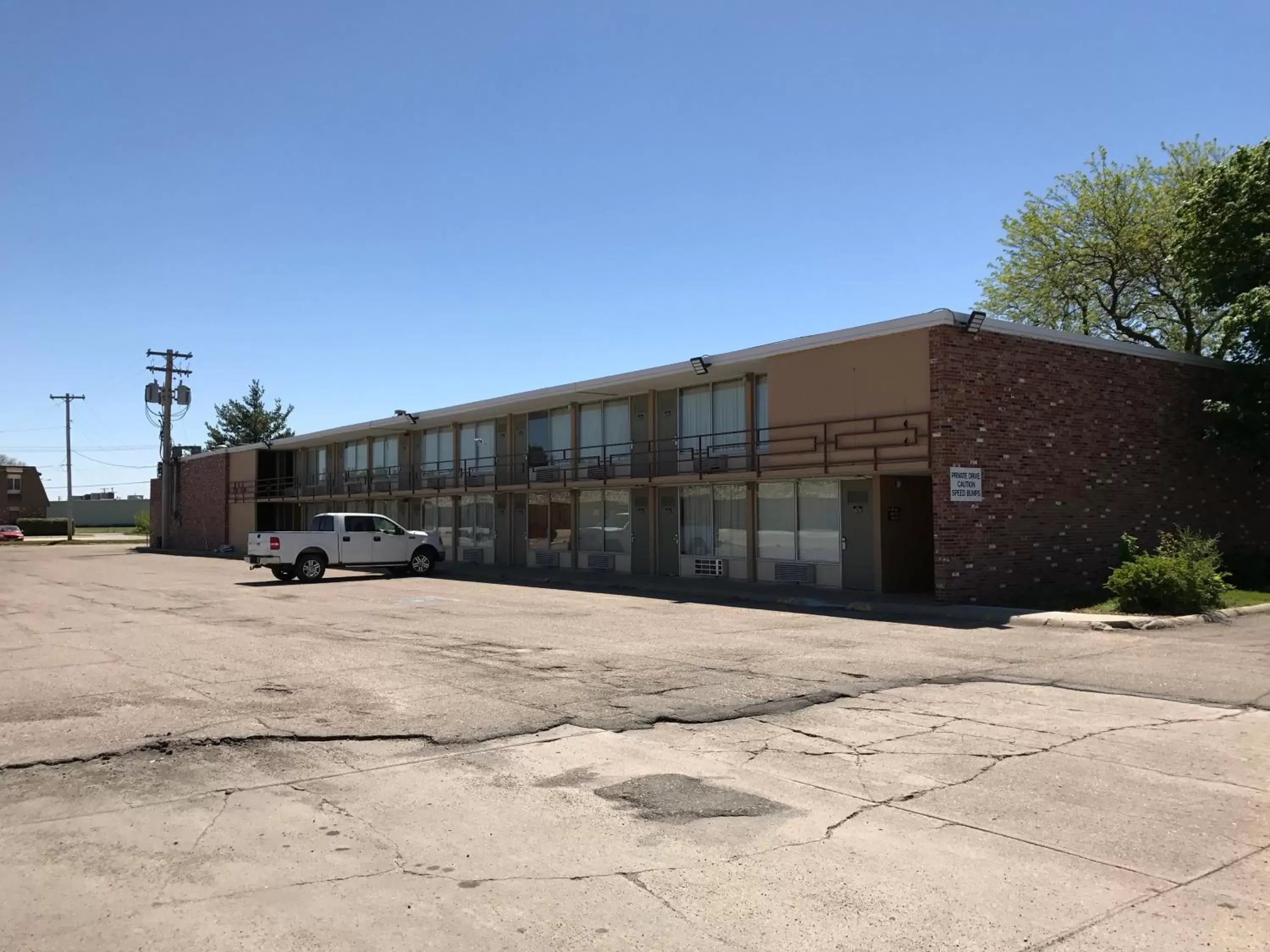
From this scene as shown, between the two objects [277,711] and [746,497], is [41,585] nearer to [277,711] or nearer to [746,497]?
[746,497]

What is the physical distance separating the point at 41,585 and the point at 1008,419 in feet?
81.8

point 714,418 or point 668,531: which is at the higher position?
point 714,418

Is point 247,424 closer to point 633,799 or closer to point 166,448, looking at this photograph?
point 166,448

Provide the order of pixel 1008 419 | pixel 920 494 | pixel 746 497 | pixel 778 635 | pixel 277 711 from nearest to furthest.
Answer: pixel 277 711, pixel 778 635, pixel 1008 419, pixel 920 494, pixel 746 497

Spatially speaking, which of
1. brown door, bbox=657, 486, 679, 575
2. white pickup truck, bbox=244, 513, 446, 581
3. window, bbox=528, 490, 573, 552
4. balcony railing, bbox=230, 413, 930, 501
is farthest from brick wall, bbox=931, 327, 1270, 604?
white pickup truck, bbox=244, 513, 446, 581

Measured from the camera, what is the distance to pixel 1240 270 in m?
23.1

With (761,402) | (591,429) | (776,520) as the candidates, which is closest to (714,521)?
(776,520)

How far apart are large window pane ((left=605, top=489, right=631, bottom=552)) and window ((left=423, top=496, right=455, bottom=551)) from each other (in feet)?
30.6

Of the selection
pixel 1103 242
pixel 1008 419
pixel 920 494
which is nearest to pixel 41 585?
pixel 920 494

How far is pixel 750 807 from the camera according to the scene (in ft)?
19.2

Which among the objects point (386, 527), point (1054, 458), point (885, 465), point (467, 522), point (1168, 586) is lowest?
point (1168, 586)

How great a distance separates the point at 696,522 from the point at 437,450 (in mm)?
15699

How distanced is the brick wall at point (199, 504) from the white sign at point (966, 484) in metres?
44.0

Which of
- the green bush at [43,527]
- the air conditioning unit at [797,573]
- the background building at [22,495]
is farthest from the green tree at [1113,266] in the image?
the background building at [22,495]
